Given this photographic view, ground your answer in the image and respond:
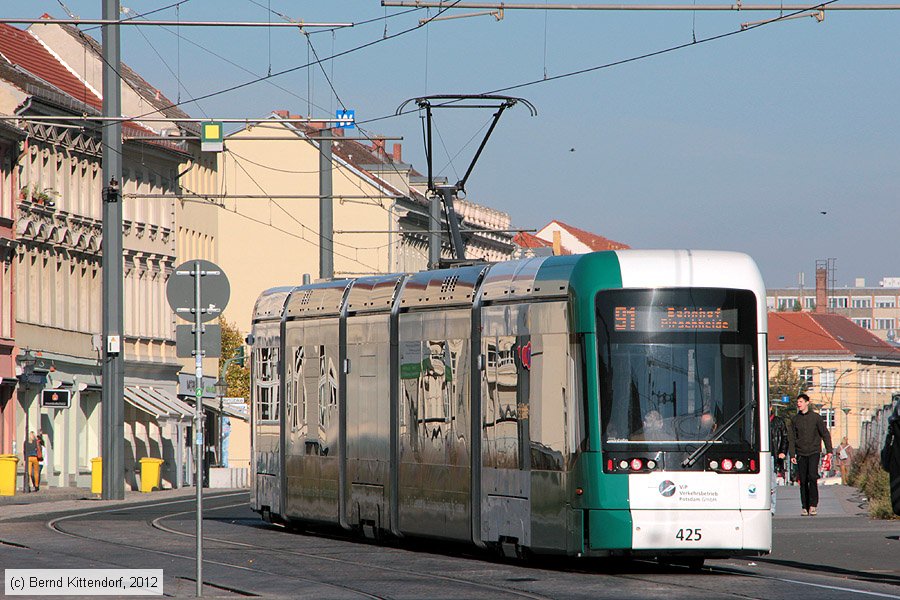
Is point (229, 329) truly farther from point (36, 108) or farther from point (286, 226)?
point (36, 108)

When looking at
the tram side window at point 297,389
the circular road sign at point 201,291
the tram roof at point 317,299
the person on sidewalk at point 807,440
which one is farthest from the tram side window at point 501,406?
the person on sidewalk at point 807,440

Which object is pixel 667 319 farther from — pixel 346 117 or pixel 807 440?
pixel 346 117

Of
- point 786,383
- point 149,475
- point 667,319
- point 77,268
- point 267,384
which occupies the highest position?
point 77,268

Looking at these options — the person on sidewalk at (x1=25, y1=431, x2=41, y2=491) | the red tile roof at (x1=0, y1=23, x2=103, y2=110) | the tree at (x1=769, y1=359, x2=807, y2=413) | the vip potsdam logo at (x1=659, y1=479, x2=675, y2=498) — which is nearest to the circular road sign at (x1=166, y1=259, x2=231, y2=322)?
the vip potsdam logo at (x1=659, y1=479, x2=675, y2=498)

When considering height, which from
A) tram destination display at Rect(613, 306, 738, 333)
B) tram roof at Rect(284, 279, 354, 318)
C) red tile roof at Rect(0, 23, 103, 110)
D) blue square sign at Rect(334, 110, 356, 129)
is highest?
red tile roof at Rect(0, 23, 103, 110)

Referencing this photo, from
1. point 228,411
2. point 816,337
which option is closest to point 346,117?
point 228,411

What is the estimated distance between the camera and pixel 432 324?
71.6 ft

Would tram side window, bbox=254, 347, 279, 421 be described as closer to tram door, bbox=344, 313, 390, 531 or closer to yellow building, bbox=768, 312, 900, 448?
tram door, bbox=344, 313, 390, 531

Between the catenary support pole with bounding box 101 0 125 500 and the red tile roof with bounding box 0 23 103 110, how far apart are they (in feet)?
62.8

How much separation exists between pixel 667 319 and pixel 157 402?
44.7 metres

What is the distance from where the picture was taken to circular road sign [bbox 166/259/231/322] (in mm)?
17150

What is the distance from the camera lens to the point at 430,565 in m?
20.0

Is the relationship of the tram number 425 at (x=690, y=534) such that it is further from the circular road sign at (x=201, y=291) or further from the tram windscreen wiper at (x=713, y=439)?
the circular road sign at (x=201, y=291)

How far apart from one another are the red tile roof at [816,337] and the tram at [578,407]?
14329 centimetres
